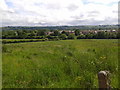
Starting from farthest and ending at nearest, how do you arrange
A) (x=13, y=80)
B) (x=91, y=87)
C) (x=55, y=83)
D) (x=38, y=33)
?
(x=38, y=33), (x=13, y=80), (x=55, y=83), (x=91, y=87)


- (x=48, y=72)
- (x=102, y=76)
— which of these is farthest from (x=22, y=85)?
(x=102, y=76)

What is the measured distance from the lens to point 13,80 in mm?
4129

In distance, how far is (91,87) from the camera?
3.22 meters

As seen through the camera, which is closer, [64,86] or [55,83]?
[64,86]

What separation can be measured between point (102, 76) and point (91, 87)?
1.20 metres

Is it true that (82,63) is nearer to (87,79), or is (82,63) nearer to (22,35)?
(87,79)

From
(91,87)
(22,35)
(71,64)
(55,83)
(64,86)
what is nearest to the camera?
(91,87)

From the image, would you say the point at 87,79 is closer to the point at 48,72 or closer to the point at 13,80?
the point at 48,72

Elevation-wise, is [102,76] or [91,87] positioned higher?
[102,76]

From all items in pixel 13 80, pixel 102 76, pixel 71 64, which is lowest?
pixel 13 80

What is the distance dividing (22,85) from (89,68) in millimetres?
1875

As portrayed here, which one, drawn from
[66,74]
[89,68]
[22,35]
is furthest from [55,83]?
[22,35]

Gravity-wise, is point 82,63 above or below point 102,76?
below

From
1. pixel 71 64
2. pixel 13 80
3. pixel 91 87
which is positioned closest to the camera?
pixel 91 87
